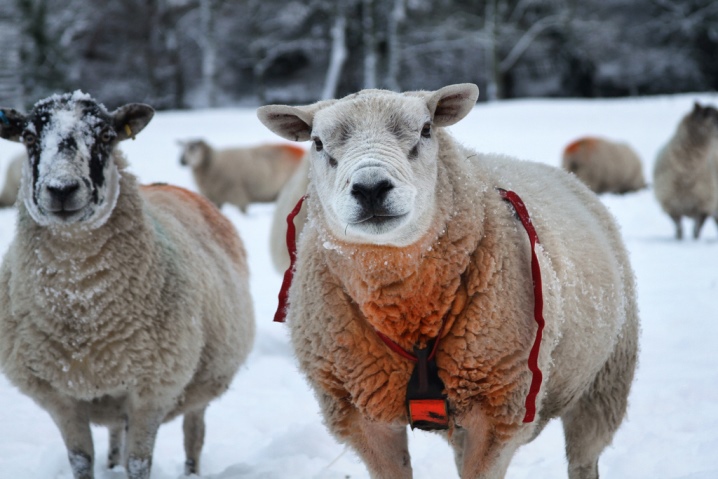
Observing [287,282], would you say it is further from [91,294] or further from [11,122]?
[11,122]

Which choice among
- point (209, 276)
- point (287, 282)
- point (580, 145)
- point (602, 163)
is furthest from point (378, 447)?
point (602, 163)

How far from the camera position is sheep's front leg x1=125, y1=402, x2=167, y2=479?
3.46 m

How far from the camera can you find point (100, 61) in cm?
2998

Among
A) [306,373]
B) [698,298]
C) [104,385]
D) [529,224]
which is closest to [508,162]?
[529,224]

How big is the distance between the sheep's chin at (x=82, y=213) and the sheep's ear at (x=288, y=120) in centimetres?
107

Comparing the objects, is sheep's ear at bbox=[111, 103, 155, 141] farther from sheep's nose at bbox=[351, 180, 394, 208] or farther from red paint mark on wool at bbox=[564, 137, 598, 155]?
red paint mark on wool at bbox=[564, 137, 598, 155]

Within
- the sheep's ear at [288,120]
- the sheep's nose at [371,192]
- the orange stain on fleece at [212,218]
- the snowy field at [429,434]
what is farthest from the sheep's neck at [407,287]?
the orange stain on fleece at [212,218]

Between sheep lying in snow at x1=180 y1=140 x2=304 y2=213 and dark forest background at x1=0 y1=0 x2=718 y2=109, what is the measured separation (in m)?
11.8

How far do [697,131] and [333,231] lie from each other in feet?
30.1

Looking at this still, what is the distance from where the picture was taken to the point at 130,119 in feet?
12.4

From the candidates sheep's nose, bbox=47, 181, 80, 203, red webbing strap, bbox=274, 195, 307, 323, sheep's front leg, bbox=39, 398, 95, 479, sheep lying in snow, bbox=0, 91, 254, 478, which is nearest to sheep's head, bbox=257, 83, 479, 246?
red webbing strap, bbox=274, 195, 307, 323

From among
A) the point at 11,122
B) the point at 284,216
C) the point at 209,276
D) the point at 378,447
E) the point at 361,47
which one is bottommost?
the point at 378,447

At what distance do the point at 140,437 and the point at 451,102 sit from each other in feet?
6.88

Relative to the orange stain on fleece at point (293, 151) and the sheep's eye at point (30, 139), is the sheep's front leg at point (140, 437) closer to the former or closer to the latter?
the sheep's eye at point (30, 139)
